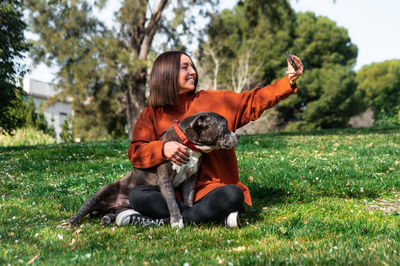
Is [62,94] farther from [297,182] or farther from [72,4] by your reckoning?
[297,182]

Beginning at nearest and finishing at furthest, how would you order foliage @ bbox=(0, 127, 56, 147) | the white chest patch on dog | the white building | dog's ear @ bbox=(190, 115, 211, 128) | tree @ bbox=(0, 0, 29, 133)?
dog's ear @ bbox=(190, 115, 211, 128), the white chest patch on dog, tree @ bbox=(0, 0, 29, 133), foliage @ bbox=(0, 127, 56, 147), the white building

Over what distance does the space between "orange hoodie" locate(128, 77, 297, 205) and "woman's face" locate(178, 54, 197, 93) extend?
19cm

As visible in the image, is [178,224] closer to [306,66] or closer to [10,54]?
[10,54]

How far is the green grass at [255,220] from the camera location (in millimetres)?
2949

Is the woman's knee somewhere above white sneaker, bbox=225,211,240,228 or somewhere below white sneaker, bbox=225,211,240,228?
above

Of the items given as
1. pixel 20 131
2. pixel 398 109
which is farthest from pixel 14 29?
pixel 398 109

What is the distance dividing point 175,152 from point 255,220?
136 cm

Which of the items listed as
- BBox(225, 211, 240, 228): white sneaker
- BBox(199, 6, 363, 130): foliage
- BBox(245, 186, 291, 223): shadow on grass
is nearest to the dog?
BBox(225, 211, 240, 228): white sneaker

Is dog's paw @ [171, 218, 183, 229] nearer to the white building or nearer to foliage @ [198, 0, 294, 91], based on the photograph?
foliage @ [198, 0, 294, 91]

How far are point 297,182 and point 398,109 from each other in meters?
17.0

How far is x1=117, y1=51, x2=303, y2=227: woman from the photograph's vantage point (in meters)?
3.85

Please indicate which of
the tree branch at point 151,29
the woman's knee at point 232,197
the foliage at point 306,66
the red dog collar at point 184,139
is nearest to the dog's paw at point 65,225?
the red dog collar at point 184,139

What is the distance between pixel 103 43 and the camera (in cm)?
1902

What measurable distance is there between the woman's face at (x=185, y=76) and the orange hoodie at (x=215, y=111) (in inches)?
7.3
